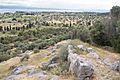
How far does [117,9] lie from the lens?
49562mm

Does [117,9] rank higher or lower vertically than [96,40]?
higher

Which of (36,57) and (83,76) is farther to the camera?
(36,57)

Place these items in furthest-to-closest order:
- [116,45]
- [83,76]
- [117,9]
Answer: [117,9], [116,45], [83,76]

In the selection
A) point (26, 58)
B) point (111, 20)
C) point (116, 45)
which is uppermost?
point (111, 20)

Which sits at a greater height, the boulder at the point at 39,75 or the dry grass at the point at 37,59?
the boulder at the point at 39,75

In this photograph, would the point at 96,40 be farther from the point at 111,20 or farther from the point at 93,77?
the point at 93,77

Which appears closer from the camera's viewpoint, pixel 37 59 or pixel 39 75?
pixel 39 75

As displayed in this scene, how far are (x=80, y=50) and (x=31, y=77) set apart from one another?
667cm

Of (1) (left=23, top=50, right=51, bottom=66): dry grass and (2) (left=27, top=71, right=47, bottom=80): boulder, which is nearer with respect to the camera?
(2) (left=27, top=71, right=47, bottom=80): boulder

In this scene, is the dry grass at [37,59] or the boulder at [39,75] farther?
the dry grass at [37,59]

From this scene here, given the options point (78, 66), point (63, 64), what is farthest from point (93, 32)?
point (78, 66)

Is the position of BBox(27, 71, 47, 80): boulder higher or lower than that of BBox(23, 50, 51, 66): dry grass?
higher

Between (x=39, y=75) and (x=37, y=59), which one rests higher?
(x=39, y=75)

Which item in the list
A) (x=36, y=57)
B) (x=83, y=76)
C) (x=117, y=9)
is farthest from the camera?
(x=117, y=9)
